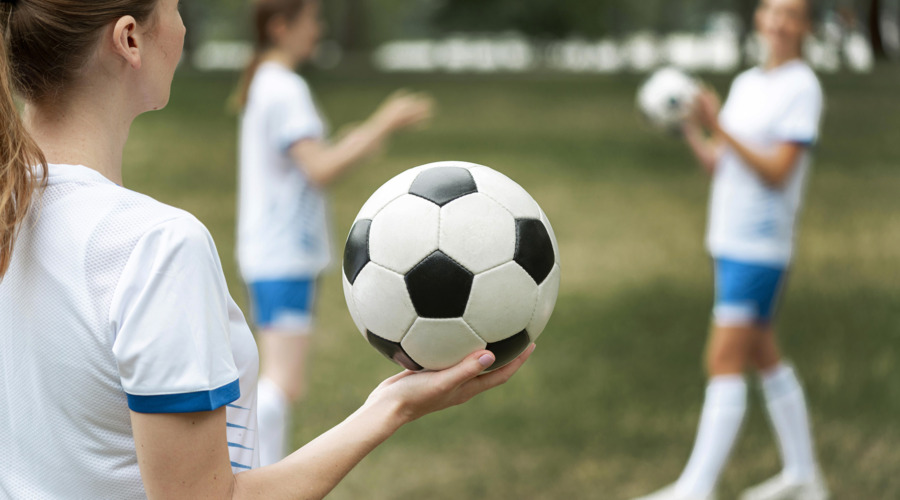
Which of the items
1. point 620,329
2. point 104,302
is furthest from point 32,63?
point 620,329

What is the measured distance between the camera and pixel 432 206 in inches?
77.5

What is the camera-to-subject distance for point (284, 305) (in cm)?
445

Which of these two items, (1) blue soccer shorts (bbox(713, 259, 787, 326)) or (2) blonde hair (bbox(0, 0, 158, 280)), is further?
(1) blue soccer shorts (bbox(713, 259, 787, 326))

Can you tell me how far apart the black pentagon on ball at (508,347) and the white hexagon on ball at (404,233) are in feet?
0.76

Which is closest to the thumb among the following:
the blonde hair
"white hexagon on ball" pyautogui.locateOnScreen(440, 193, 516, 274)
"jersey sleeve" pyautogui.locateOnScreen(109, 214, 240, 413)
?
"white hexagon on ball" pyautogui.locateOnScreen(440, 193, 516, 274)

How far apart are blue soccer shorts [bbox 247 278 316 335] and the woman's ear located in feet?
9.57

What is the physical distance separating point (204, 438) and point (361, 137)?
11.1 ft

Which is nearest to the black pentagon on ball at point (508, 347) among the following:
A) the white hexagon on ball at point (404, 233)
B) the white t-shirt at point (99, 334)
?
the white hexagon on ball at point (404, 233)

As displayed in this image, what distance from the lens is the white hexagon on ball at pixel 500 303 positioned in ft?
6.19

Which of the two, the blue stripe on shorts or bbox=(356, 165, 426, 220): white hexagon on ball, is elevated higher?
bbox=(356, 165, 426, 220): white hexagon on ball

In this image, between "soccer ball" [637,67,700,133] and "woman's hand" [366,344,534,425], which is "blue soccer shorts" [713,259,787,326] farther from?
"woman's hand" [366,344,534,425]

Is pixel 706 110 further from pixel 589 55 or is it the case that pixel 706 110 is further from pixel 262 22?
pixel 589 55

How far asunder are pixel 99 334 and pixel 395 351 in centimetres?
68

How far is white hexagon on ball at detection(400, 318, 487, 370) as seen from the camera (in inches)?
73.9
